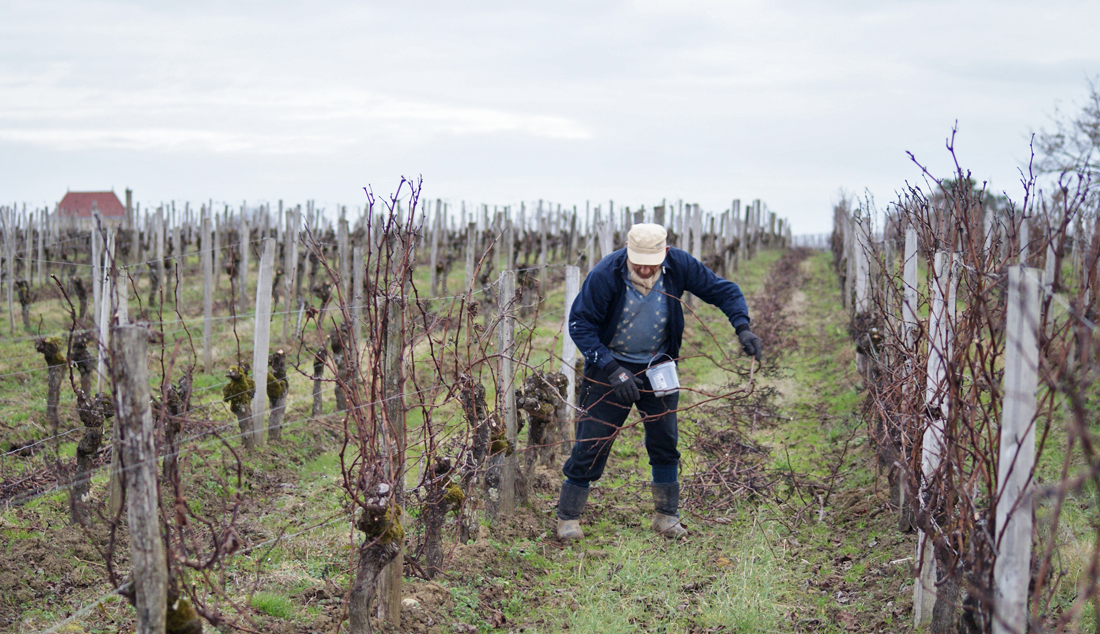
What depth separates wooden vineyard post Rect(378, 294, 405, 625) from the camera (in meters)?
3.27

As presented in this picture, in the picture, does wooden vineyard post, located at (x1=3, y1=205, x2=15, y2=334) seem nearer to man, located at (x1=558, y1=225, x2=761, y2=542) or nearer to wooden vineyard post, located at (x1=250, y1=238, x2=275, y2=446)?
wooden vineyard post, located at (x1=250, y1=238, x2=275, y2=446)

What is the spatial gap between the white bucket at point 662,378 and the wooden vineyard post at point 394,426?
1257mm

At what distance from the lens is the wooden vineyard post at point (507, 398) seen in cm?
462

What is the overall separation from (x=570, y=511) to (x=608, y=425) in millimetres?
560

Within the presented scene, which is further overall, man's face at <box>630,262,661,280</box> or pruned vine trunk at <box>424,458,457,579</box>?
man's face at <box>630,262,661,280</box>

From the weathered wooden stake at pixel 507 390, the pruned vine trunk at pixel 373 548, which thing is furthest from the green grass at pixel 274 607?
the weathered wooden stake at pixel 507 390

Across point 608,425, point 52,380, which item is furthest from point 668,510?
point 52,380

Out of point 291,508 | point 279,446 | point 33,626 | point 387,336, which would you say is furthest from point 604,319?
point 279,446

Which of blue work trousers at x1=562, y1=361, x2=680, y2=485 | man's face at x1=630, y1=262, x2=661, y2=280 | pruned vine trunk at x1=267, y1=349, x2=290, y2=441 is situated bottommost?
pruned vine trunk at x1=267, y1=349, x2=290, y2=441

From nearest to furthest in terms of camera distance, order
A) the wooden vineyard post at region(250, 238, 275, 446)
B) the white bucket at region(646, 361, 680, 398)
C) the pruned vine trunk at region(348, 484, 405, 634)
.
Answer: the pruned vine trunk at region(348, 484, 405, 634) < the white bucket at region(646, 361, 680, 398) < the wooden vineyard post at region(250, 238, 275, 446)

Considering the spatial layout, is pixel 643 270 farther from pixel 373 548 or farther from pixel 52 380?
pixel 52 380

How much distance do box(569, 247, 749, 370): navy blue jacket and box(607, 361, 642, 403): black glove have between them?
0.24 ft

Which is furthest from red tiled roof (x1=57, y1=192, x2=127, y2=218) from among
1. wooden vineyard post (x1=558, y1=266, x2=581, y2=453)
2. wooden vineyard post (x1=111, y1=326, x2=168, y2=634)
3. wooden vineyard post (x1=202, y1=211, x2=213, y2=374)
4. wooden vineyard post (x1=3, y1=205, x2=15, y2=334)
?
wooden vineyard post (x1=111, y1=326, x2=168, y2=634)

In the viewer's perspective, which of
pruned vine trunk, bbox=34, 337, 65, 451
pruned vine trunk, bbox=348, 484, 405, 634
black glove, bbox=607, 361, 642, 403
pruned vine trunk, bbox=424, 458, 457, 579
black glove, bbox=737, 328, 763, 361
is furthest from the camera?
pruned vine trunk, bbox=34, 337, 65, 451
